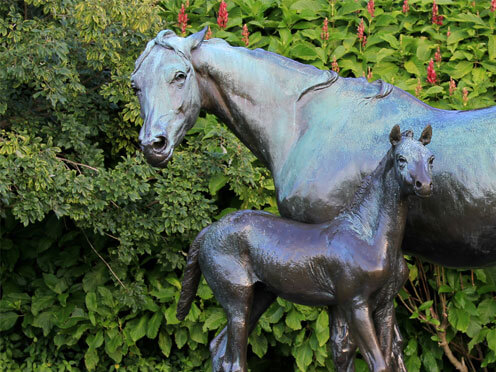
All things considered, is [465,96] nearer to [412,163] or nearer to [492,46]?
[492,46]

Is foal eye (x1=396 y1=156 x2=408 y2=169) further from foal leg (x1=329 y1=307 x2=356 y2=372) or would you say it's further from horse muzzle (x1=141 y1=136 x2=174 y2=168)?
horse muzzle (x1=141 y1=136 x2=174 y2=168)

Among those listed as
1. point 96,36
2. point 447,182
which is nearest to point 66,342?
point 96,36

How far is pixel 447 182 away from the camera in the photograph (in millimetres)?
3160

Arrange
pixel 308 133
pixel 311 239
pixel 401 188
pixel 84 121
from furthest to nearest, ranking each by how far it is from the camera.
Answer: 1. pixel 84 121
2. pixel 308 133
3. pixel 311 239
4. pixel 401 188

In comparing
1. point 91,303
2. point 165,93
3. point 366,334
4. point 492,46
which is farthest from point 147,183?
point 366,334

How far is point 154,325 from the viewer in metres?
5.85

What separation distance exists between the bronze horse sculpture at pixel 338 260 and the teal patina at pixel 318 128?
7.5 inches

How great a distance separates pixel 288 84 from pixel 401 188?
78cm

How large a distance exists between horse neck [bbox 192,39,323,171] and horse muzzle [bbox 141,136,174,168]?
0.33 meters

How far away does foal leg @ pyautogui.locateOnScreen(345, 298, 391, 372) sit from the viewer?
289 centimetres

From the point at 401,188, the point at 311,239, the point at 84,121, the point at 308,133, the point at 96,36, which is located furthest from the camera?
the point at 84,121

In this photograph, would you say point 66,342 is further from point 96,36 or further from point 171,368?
point 96,36

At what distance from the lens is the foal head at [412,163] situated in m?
2.73

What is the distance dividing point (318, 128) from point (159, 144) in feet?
2.06
